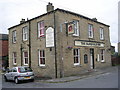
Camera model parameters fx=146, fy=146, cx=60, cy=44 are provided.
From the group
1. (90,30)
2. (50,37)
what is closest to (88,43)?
(90,30)

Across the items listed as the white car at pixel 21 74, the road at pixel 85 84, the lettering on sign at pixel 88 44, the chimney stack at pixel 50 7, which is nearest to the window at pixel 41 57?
the white car at pixel 21 74

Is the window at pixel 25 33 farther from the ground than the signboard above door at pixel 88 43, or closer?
farther from the ground

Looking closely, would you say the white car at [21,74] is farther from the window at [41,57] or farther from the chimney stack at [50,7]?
the chimney stack at [50,7]

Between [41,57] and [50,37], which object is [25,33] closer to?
[41,57]

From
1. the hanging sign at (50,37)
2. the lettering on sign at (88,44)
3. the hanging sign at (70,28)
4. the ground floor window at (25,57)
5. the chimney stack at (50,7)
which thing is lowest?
the ground floor window at (25,57)

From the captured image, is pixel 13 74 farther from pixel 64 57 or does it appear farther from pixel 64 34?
pixel 64 34

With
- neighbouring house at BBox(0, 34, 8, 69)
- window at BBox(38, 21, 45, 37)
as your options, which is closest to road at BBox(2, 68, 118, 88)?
window at BBox(38, 21, 45, 37)

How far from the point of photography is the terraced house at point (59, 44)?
1512 centimetres

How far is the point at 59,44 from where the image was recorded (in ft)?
48.8

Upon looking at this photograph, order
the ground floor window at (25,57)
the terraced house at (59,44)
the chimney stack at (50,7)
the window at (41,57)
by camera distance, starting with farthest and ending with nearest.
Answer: the ground floor window at (25,57), the window at (41,57), the chimney stack at (50,7), the terraced house at (59,44)

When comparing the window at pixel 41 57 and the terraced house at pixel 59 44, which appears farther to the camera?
the window at pixel 41 57

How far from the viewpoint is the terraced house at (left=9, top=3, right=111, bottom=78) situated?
49.6 ft

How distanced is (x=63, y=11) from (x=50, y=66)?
6.02 metres

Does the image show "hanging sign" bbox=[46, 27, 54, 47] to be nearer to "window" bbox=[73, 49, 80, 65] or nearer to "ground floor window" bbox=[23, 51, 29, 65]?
"window" bbox=[73, 49, 80, 65]
